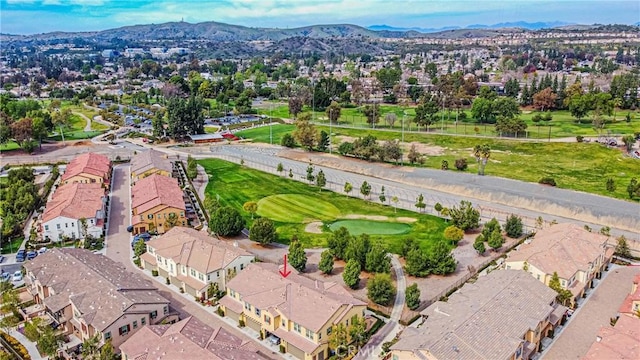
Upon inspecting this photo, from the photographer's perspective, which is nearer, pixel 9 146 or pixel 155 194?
pixel 155 194

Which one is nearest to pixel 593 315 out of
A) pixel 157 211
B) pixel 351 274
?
pixel 351 274

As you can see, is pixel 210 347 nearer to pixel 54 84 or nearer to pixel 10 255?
pixel 10 255

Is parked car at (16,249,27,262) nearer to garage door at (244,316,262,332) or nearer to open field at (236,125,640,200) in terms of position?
garage door at (244,316,262,332)

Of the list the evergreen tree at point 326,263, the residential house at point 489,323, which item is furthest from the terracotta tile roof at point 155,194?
the residential house at point 489,323

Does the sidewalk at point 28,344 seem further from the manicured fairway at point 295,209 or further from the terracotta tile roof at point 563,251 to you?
the terracotta tile roof at point 563,251

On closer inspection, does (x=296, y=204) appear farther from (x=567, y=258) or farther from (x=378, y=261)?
(x=567, y=258)
